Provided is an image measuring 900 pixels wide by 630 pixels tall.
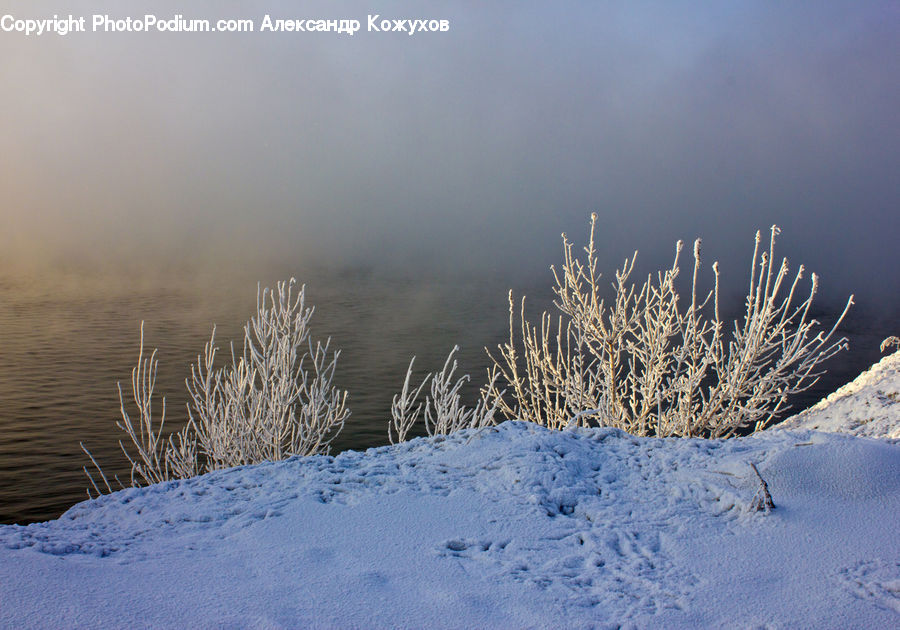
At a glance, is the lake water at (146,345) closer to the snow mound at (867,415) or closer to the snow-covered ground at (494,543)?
the snow-covered ground at (494,543)

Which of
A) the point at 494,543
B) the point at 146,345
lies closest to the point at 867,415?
the point at 494,543

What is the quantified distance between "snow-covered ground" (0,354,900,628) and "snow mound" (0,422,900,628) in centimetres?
1

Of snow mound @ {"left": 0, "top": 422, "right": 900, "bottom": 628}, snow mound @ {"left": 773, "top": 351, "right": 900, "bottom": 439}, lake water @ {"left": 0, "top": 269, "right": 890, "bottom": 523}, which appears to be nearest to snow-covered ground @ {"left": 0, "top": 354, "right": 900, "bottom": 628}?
snow mound @ {"left": 0, "top": 422, "right": 900, "bottom": 628}

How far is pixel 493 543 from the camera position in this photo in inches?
112

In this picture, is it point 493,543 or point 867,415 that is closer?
point 493,543

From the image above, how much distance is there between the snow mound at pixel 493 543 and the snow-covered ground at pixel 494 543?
1 cm

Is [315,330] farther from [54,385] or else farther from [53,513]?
[53,513]

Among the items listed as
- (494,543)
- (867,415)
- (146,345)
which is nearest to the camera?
(494,543)

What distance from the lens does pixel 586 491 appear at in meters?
3.46

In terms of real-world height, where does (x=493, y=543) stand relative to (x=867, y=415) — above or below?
above

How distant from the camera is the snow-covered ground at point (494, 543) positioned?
7.41 feet

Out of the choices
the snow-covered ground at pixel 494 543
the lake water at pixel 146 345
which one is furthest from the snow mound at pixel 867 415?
the lake water at pixel 146 345

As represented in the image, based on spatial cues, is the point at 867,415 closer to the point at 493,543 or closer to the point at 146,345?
the point at 493,543

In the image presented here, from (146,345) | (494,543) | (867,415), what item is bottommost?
(146,345)
